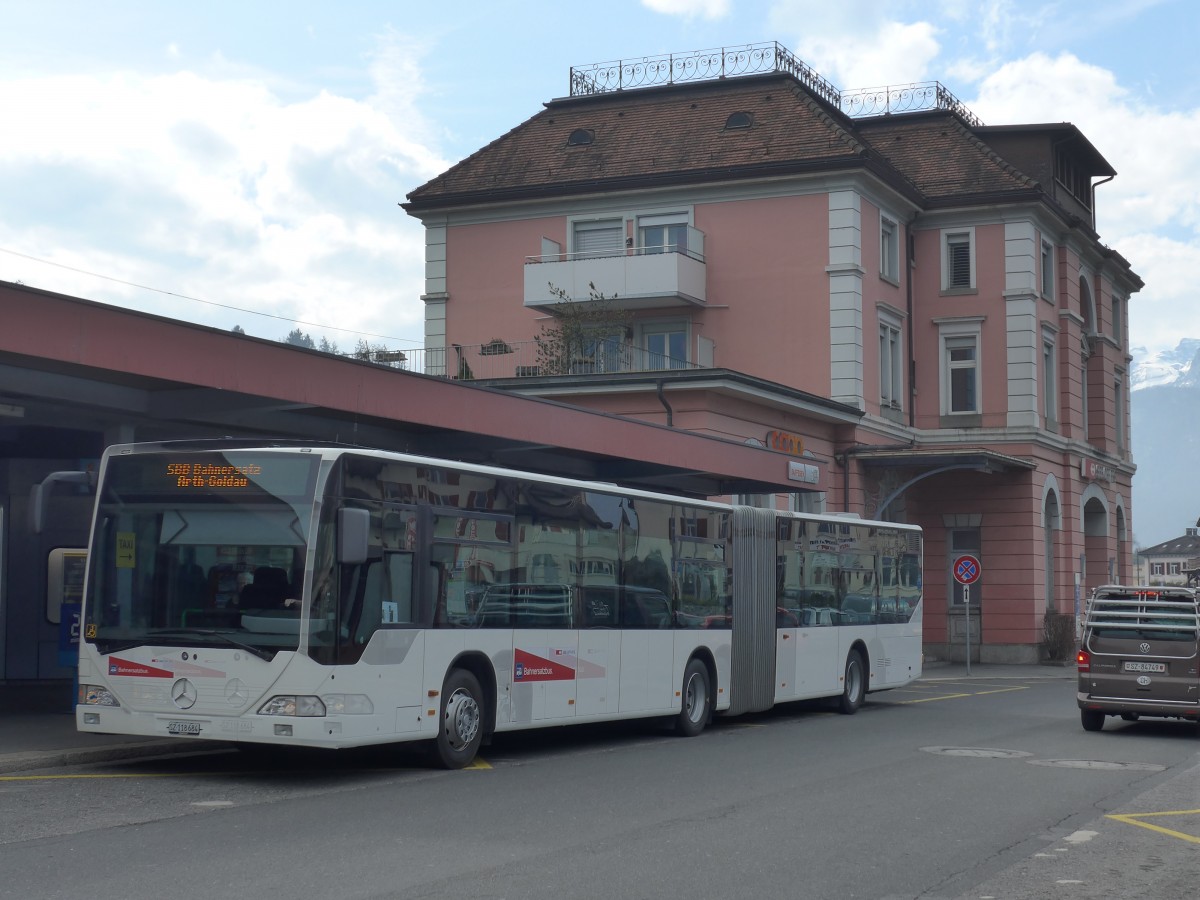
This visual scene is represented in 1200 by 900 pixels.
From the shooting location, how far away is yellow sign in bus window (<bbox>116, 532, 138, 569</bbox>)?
13906 millimetres

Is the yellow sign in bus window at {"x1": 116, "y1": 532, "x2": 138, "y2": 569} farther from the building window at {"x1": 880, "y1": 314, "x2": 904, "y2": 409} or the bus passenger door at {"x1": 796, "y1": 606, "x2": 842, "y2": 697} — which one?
the building window at {"x1": 880, "y1": 314, "x2": 904, "y2": 409}

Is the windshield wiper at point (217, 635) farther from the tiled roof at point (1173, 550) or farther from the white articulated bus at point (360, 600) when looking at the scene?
the tiled roof at point (1173, 550)

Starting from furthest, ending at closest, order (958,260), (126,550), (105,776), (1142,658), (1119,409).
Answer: (1119,409) < (958,260) < (1142,658) < (126,550) < (105,776)

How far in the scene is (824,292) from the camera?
40.3 metres

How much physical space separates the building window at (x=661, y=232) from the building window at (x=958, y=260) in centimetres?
891

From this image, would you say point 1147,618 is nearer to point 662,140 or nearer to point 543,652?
point 543,652

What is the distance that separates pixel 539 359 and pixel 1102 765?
83.7 ft

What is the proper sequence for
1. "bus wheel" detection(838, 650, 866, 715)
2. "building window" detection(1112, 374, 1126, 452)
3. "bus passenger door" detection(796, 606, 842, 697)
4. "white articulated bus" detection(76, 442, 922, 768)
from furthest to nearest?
1. "building window" detection(1112, 374, 1126, 452)
2. "bus wheel" detection(838, 650, 866, 715)
3. "bus passenger door" detection(796, 606, 842, 697)
4. "white articulated bus" detection(76, 442, 922, 768)

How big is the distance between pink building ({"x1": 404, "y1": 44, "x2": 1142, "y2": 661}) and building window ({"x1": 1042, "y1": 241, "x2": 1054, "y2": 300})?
143 mm

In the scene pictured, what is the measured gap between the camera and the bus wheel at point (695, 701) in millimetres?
19750

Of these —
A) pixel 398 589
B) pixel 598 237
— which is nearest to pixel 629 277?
pixel 598 237

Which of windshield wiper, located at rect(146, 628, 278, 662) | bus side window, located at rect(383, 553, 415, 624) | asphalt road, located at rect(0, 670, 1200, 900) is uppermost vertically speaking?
bus side window, located at rect(383, 553, 415, 624)

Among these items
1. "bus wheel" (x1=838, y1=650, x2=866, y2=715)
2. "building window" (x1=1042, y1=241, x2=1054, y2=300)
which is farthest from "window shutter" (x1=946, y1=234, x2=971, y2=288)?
"bus wheel" (x1=838, y1=650, x2=866, y2=715)

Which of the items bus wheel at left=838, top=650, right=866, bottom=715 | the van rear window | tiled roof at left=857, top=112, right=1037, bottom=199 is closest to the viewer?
the van rear window
